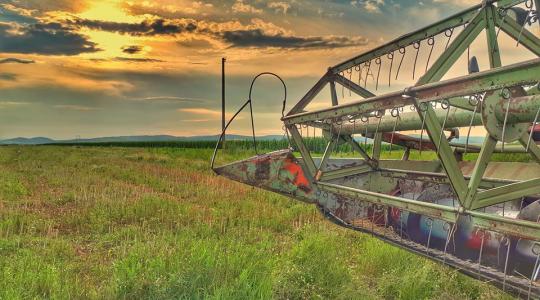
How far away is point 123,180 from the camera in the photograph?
530 inches

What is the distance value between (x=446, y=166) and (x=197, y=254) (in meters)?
2.54

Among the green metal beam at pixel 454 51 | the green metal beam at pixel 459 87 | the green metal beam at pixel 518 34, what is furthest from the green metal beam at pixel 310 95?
the green metal beam at pixel 518 34

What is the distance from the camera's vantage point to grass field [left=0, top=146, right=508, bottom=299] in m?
4.31

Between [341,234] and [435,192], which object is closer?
[435,192]

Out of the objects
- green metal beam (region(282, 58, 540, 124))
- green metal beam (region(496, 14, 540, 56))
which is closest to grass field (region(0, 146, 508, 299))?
green metal beam (region(282, 58, 540, 124))

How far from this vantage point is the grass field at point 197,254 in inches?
170

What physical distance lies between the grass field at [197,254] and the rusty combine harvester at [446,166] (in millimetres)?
489

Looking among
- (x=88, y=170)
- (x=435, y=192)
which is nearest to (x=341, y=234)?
(x=435, y=192)

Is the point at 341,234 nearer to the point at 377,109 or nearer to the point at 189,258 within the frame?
the point at 189,258

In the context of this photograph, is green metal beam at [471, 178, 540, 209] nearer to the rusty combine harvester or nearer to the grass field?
the rusty combine harvester

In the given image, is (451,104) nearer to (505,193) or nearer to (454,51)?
(454,51)

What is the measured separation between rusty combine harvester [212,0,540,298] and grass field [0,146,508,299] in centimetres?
49

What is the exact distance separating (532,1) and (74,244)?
594 cm

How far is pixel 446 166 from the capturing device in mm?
3455
